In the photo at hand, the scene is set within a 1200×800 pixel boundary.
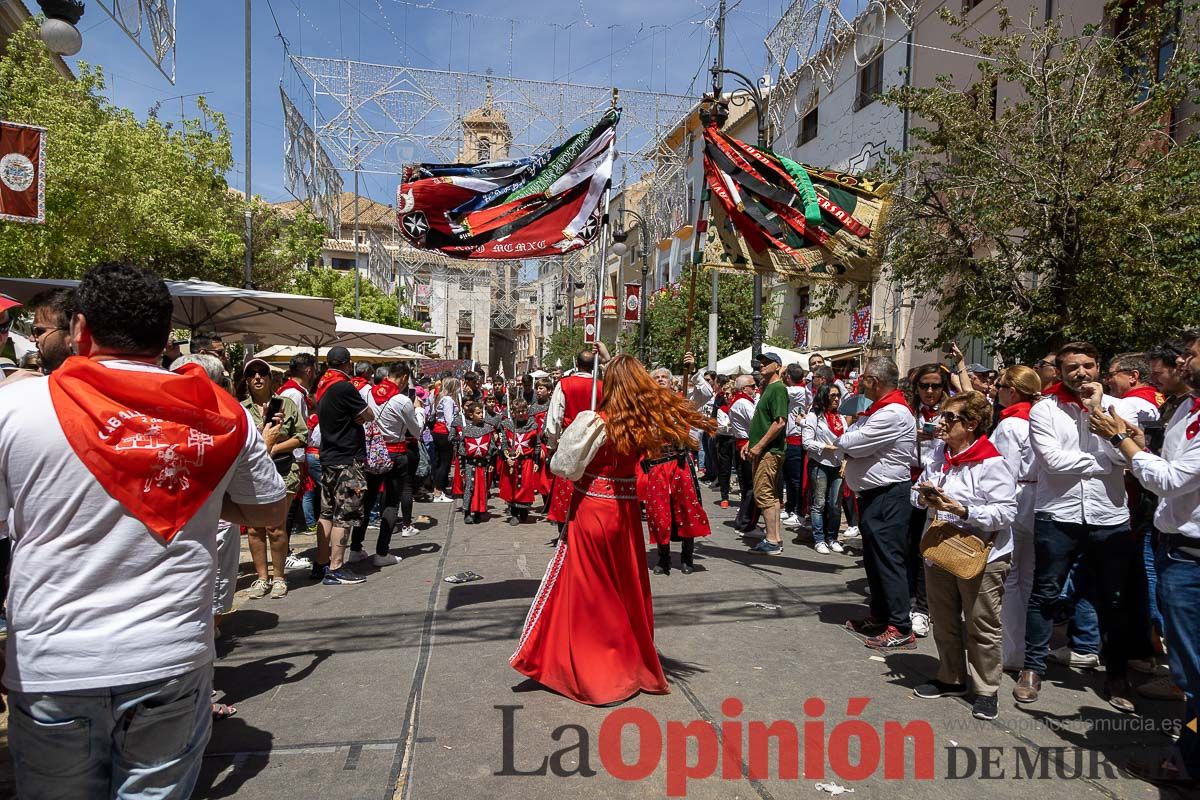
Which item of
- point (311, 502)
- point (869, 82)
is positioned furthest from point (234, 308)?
point (869, 82)

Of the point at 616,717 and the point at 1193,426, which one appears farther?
the point at 616,717

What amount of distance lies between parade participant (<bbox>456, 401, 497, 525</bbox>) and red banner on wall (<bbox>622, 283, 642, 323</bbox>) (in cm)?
1373

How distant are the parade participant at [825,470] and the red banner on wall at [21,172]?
7.57 meters

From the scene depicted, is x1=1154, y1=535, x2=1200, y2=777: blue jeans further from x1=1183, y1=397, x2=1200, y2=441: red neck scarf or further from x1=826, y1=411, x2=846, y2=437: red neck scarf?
x1=826, y1=411, x2=846, y2=437: red neck scarf

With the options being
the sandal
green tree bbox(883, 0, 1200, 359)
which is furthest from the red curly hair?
green tree bbox(883, 0, 1200, 359)

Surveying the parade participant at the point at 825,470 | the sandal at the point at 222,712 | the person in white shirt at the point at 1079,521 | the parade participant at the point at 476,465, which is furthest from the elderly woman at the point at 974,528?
the parade participant at the point at 476,465

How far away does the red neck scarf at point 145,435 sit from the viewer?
6.49 feet

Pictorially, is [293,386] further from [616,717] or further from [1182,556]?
[1182,556]

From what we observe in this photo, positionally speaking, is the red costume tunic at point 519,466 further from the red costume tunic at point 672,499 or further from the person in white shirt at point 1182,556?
the person in white shirt at point 1182,556

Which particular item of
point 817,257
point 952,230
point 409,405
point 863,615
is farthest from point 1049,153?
point 409,405

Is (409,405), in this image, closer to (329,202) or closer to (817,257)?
(817,257)

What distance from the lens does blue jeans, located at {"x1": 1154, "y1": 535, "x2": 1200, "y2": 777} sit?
10.7 feet

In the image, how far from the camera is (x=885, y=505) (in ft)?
18.0

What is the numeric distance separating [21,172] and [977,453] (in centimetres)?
780
